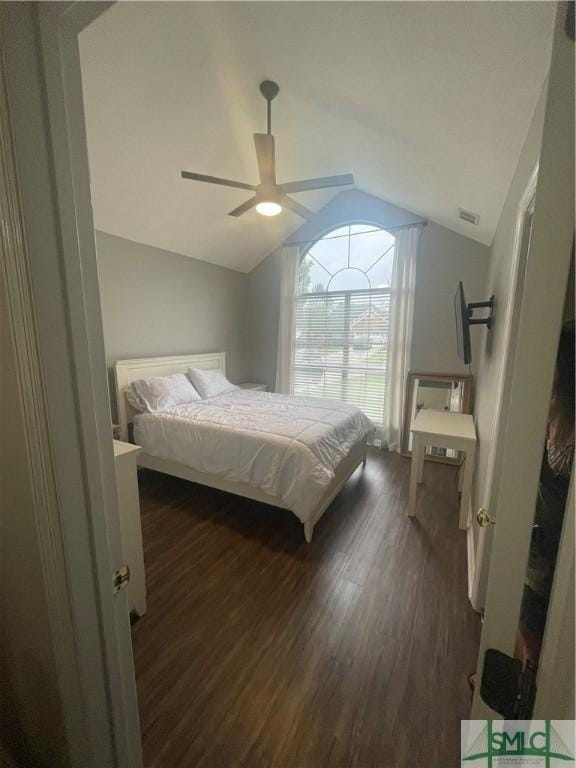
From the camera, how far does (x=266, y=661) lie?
1.34 meters

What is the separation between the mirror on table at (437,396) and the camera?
3367 mm

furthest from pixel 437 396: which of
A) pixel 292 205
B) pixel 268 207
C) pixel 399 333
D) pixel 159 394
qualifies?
pixel 159 394

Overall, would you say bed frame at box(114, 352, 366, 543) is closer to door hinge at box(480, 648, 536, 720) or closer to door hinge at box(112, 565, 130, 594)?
door hinge at box(112, 565, 130, 594)

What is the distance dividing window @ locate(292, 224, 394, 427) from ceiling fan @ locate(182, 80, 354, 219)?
1.69 m

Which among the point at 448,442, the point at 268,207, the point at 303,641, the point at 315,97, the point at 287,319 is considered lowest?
the point at 303,641

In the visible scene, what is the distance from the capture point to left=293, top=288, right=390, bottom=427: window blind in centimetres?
392

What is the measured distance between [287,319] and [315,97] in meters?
2.57

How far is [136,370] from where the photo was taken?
3146 millimetres

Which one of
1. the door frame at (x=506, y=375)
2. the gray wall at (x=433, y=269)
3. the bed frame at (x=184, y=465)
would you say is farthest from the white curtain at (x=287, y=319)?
the door frame at (x=506, y=375)

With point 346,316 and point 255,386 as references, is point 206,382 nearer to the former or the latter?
point 255,386

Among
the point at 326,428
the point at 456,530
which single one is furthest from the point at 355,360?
the point at 456,530

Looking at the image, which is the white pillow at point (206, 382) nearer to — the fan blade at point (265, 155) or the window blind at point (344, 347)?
the window blind at point (344, 347)

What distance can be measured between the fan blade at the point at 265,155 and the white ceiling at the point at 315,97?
15.6 inches

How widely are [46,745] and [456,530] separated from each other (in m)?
2.42
